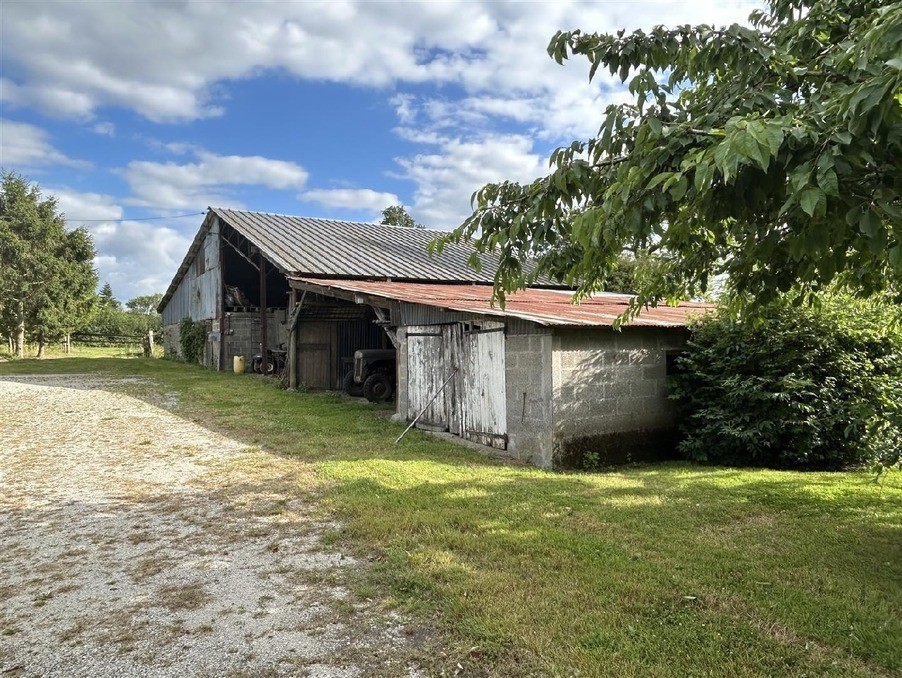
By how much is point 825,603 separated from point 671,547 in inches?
44.7

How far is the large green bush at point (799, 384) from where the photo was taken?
814cm

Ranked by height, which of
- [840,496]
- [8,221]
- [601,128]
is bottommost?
[840,496]

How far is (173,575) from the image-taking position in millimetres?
4129

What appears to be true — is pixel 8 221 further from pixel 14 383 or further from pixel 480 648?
pixel 480 648

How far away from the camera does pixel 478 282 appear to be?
19375 millimetres

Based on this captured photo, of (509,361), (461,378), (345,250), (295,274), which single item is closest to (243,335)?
(345,250)

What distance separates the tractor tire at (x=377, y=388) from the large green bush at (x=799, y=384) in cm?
706

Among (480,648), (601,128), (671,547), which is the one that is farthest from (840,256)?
(480,648)

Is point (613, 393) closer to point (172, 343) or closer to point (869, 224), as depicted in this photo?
point (869, 224)

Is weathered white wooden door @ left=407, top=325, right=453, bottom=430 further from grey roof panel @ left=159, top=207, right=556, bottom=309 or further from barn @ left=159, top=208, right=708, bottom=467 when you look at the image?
grey roof panel @ left=159, top=207, right=556, bottom=309

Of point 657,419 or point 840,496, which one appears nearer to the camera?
point 840,496

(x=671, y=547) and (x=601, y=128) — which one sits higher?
(x=601, y=128)

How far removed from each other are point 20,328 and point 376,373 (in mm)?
24627

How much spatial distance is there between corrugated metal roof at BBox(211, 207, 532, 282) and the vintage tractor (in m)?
3.59
